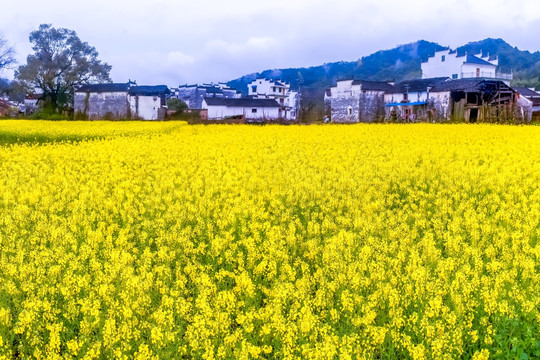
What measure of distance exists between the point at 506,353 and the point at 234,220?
16.3 feet

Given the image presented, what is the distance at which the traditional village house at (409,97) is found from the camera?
198ft

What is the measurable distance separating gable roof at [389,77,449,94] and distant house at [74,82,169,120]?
29.0 metres

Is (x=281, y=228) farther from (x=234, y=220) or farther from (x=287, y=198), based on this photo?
(x=287, y=198)

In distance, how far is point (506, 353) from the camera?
5.11m

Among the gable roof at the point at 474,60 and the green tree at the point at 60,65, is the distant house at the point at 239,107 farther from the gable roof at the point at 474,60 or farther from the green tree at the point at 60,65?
the gable roof at the point at 474,60

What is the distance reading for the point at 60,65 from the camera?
65625mm

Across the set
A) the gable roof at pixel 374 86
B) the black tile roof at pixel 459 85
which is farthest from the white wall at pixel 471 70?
the black tile roof at pixel 459 85

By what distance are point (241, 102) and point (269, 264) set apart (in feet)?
231

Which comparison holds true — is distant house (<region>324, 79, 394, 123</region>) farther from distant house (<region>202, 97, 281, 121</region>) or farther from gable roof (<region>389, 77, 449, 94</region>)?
distant house (<region>202, 97, 281, 121</region>)

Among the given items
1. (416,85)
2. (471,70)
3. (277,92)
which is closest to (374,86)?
(416,85)

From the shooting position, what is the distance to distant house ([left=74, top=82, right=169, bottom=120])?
63.0 metres

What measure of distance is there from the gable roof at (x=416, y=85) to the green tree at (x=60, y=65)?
3811 centimetres

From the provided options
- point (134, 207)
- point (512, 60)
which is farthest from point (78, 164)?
point (512, 60)

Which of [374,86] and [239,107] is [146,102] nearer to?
[239,107]
